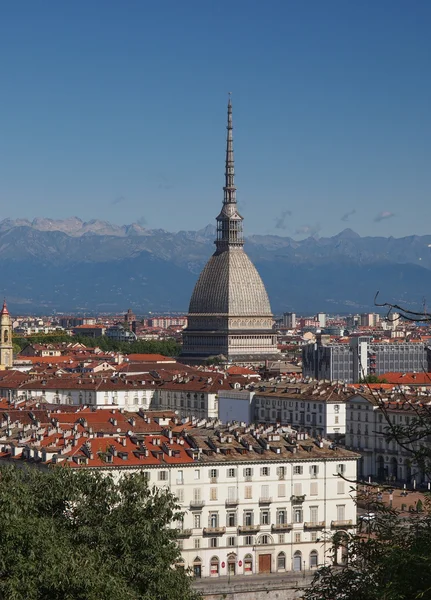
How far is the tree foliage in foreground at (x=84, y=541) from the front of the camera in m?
28.1

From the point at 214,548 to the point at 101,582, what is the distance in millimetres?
22184

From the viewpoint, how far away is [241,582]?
47250 mm

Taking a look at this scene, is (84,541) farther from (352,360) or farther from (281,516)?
(352,360)

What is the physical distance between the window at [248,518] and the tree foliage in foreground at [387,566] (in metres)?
30.2

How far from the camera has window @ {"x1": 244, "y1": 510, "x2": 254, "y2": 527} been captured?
51250 millimetres

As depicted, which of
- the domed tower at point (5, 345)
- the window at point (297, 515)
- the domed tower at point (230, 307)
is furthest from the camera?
the domed tower at point (230, 307)

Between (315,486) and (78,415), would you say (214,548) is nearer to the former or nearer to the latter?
(315,486)

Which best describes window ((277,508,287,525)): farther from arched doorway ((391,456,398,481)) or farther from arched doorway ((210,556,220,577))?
arched doorway ((391,456,398,481))

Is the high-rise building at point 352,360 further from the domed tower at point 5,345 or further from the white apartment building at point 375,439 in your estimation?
the white apartment building at point 375,439

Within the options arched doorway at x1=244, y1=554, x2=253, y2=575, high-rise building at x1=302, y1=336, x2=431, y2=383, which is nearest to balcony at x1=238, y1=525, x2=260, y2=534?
arched doorway at x1=244, y1=554, x2=253, y2=575

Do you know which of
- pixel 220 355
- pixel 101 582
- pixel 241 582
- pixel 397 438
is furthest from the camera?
pixel 220 355

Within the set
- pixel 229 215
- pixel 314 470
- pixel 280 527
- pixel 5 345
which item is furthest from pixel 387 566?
pixel 229 215

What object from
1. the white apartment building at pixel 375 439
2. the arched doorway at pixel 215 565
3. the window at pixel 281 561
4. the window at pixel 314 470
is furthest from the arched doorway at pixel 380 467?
the arched doorway at pixel 215 565

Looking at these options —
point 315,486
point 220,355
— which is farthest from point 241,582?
point 220,355
